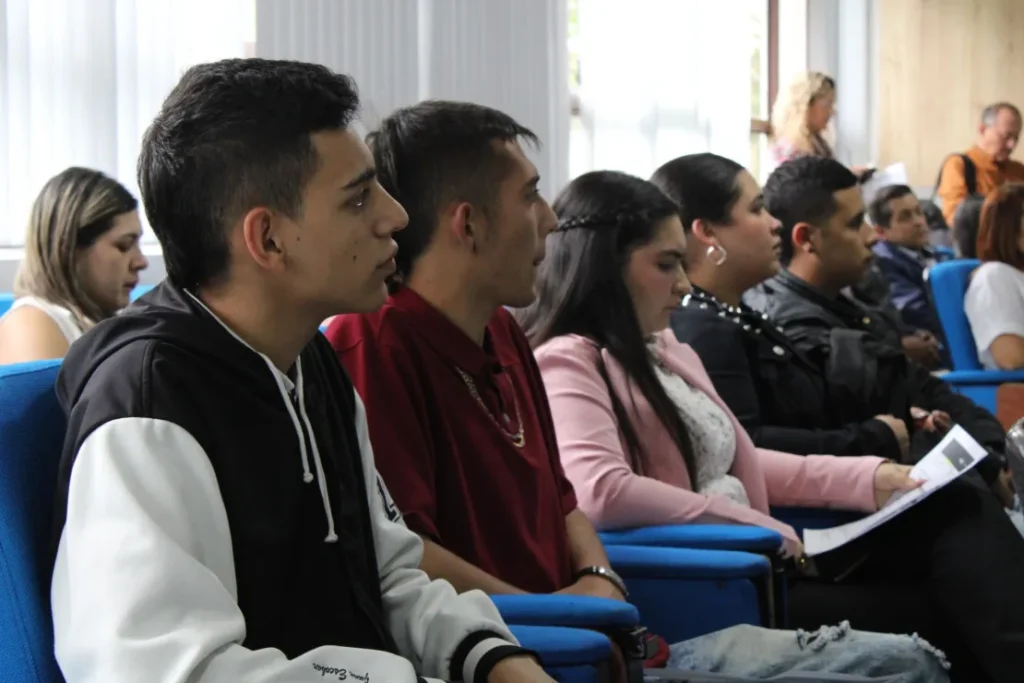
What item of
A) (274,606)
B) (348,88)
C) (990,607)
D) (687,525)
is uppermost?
(348,88)

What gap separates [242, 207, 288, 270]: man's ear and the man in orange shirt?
A: 694 centimetres

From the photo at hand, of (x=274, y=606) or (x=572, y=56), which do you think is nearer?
(x=274, y=606)

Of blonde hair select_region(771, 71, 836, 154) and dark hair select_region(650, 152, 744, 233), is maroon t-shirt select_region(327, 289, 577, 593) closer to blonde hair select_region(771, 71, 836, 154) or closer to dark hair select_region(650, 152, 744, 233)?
dark hair select_region(650, 152, 744, 233)

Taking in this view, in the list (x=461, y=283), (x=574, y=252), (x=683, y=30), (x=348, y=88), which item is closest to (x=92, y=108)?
(x=574, y=252)

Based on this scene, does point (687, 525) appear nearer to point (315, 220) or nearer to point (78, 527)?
point (315, 220)

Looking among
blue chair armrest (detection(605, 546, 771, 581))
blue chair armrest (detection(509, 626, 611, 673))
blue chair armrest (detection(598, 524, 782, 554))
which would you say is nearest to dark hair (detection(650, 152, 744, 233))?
blue chair armrest (detection(598, 524, 782, 554))

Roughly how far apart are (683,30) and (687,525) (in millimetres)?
4485

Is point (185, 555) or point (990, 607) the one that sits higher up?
point (185, 555)

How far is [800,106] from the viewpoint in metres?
6.74

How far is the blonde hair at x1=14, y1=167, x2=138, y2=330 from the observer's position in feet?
9.41

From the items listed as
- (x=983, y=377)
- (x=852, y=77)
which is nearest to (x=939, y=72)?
(x=852, y=77)

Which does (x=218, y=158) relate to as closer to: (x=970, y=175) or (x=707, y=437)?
(x=707, y=437)

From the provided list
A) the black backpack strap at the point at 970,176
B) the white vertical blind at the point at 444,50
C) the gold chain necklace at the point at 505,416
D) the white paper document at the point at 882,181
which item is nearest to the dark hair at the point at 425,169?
the gold chain necklace at the point at 505,416

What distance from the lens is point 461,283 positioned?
1.78 metres
